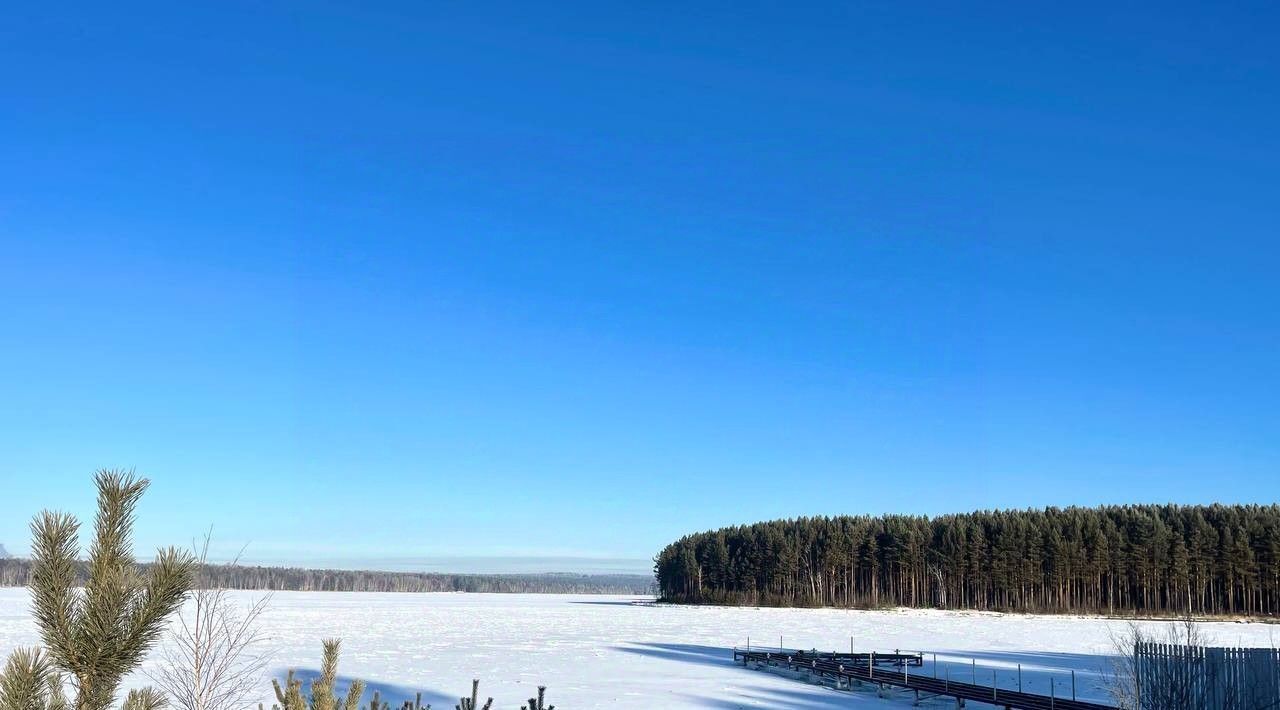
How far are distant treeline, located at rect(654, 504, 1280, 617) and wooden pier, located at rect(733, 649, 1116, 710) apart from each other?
6023 cm

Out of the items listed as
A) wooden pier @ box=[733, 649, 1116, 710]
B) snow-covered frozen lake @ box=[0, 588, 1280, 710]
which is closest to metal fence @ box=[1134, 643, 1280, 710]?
wooden pier @ box=[733, 649, 1116, 710]

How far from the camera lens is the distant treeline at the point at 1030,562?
85.5 metres

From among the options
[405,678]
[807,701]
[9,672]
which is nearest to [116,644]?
[9,672]

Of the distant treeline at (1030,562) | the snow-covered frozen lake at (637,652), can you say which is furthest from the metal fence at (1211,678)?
the distant treeline at (1030,562)

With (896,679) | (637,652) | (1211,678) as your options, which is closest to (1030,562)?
(637,652)

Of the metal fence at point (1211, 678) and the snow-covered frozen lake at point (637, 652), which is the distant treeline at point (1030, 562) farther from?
the metal fence at point (1211, 678)

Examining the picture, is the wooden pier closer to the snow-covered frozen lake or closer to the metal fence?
the snow-covered frozen lake

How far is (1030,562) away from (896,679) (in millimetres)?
69391

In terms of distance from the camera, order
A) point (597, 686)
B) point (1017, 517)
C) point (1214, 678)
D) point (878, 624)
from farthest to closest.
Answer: point (1017, 517) < point (878, 624) < point (597, 686) < point (1214, 678)

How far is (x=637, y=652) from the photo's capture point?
39125 millimetres

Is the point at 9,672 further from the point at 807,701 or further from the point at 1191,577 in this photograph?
the point at 1191,577

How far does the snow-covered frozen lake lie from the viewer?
26.3m

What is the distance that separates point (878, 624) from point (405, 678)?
4700 cm

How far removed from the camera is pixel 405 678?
28.8 meters
